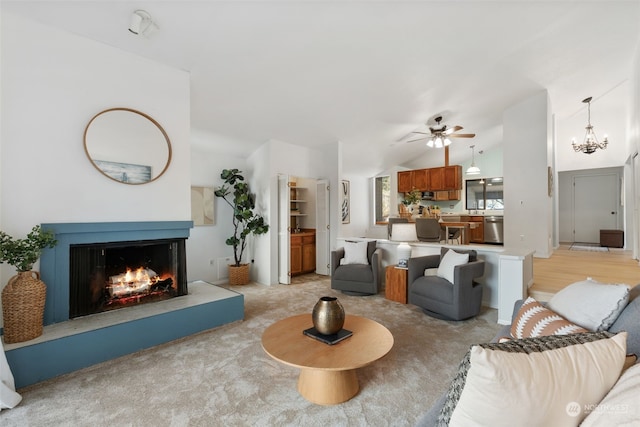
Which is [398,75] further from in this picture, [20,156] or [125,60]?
[20,156]

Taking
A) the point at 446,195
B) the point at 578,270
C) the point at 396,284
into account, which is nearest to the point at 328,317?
the point at 396,284

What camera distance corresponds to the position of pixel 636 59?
4297mm

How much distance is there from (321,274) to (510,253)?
340 cm

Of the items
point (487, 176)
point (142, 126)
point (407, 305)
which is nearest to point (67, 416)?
point (142, 126)

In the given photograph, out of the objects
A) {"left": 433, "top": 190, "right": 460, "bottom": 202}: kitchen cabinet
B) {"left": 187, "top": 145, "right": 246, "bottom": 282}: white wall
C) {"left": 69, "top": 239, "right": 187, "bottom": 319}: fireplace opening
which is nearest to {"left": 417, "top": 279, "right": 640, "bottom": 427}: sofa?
{"left": 69, "top": 239, "right": 187, "bottom": 319}: fireplace opening

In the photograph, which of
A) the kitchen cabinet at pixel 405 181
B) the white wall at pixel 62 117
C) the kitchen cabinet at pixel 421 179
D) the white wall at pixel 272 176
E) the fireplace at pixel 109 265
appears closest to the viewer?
the white wall at pixel 62 117

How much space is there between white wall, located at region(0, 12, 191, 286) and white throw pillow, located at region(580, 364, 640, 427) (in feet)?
11.3

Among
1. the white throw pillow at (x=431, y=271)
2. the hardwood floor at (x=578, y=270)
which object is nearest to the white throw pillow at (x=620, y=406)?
the white throw pillow at (x=431, y=271)

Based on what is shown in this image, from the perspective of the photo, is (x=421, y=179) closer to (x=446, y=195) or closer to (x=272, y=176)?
(x=446, y=195)

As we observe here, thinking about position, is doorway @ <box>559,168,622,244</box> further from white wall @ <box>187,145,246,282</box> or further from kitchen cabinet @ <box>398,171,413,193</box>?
white wall @ <box>187,145,246,282</box>

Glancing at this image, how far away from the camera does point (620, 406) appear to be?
2.52ft

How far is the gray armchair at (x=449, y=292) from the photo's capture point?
3109 mm

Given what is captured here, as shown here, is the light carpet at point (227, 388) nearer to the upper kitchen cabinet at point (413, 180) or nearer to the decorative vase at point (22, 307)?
the decorative vase at point (22, 307)

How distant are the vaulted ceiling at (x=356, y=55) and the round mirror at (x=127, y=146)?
691 millimetres
